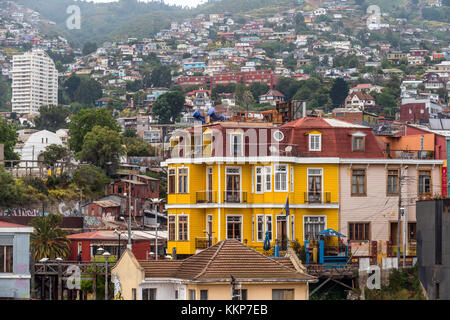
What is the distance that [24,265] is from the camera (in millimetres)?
56500

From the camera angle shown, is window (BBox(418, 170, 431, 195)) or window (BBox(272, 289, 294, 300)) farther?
window (BBox(418, 170, 431, 195))

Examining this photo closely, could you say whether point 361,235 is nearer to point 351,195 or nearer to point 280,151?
point 351,195

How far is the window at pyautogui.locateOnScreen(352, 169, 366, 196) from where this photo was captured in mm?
63338

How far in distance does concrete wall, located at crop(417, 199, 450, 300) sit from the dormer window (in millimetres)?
6886

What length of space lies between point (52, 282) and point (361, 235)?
22.7m

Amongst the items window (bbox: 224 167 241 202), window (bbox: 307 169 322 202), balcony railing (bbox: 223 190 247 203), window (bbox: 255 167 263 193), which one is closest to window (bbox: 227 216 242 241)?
balcony railing (bbox: 223 190 247 203)

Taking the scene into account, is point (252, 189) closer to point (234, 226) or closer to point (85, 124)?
point (234, 226)

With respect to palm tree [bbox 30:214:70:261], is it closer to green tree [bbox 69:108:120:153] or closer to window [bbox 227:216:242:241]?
window [bbox 227:216:242:241]


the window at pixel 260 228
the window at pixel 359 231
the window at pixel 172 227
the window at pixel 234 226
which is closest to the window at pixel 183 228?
the window at pixel 172 227

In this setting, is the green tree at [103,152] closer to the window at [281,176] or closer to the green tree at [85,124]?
the green tree at [85,124]

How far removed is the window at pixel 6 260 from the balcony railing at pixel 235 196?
43.7 feet

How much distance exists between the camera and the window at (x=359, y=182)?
63.3 m

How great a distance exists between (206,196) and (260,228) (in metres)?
3.90
